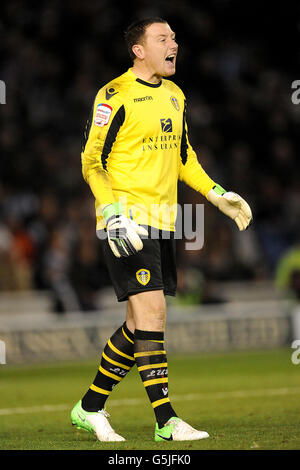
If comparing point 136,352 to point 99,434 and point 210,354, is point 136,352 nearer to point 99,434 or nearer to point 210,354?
point 99,434

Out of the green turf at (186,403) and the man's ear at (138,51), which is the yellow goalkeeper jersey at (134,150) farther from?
the green turf at (186,403)

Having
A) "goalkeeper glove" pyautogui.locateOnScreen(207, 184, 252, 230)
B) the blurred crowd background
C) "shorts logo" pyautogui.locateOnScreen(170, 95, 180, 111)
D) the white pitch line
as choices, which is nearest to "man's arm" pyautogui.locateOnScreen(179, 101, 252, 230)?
"goalkeeper glove" pyautogui.locateOnScreen(207, 184, 252, 230)

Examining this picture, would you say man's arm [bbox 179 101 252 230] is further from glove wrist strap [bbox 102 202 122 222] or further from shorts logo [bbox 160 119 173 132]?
glove wrist strap [bbox 102 202 122 222]

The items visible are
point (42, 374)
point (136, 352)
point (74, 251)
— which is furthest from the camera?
point (74, 251)

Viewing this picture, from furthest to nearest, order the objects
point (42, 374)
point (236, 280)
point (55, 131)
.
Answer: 1. point (55, 131)
2. point (236, 280)
3. point (42, 374)

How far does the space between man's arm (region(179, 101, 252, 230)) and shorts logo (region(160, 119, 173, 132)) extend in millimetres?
206

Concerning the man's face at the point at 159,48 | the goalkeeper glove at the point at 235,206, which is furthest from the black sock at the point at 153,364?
the man's face at the point at 159,48

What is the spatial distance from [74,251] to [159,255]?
7532 mm

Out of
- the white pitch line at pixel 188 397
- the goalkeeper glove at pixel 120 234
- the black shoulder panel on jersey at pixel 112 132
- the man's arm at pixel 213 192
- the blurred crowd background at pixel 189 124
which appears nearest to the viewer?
the goalkeeper glove at pixel 120 234

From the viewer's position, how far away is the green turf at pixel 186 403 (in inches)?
223

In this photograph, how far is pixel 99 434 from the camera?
5.82m

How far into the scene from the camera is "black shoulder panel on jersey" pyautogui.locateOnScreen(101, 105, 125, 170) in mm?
5734

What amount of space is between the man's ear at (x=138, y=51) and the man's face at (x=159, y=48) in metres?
0.01
